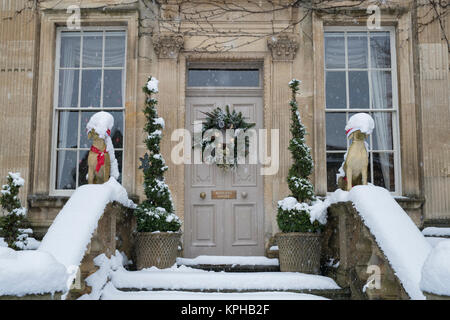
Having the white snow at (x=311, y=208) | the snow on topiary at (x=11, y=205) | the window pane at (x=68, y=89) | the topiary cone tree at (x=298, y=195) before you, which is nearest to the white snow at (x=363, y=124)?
the white snow at (x=311, y=208)

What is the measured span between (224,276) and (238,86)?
367 centimetres

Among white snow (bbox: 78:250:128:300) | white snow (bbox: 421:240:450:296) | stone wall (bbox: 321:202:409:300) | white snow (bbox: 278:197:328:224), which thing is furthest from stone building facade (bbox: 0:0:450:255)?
white snow (bbox: 421:240:450:296)

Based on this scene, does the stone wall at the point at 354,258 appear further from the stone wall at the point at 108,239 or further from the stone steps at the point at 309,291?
the stone wall at the point at 108,239

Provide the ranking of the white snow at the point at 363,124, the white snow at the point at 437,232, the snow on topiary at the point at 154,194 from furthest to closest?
the white snow at the point at 437,232 < the snow on topiary at the point at 154,194 < the white snow at the point at 363,124

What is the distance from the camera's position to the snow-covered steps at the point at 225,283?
5.56 metres

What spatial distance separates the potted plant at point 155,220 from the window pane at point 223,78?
5.59 feet

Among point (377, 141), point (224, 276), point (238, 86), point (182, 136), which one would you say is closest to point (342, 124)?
point (377, 141)

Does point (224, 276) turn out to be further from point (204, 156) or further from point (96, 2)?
point (96, 2)

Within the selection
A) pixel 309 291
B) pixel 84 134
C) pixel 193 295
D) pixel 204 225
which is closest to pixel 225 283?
pixel 193 295

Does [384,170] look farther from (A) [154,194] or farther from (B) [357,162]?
(A) [154,194]

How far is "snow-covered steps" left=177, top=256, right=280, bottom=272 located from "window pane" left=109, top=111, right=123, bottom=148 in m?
2.14

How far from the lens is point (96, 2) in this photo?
8297mm

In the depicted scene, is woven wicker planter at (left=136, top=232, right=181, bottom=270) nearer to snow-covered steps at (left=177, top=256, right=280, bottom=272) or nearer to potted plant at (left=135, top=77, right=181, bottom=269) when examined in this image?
potted plant at (left=135, top=77, right=181, bottom=269)

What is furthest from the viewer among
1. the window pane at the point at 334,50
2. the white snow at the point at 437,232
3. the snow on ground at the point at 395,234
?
the window pane at the point at 334,50
